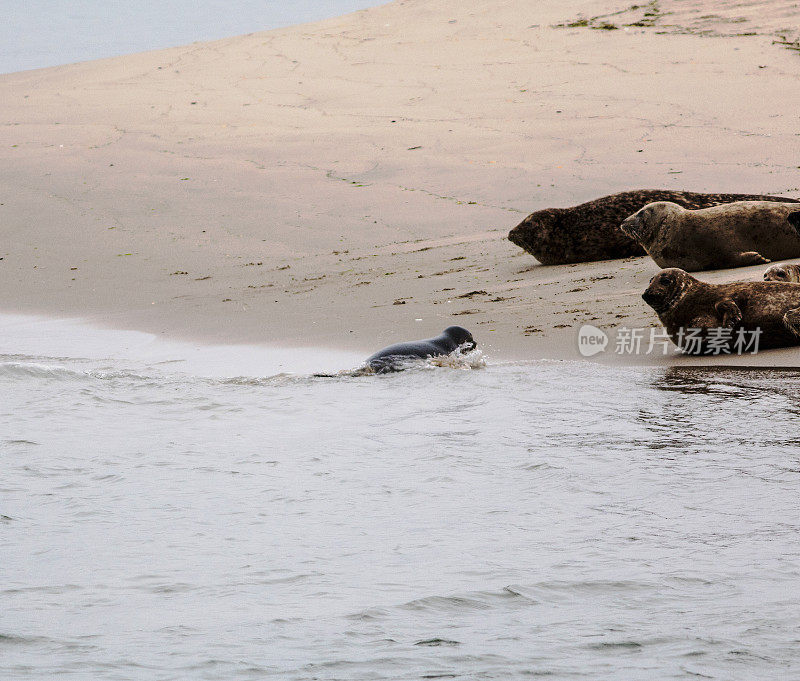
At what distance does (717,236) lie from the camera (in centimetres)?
751

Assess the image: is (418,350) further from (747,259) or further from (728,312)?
(747,259)

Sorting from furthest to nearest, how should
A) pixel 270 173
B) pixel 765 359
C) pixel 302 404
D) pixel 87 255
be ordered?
pixel 270 173 < pixel 87 255 < pixel 765 359 < pixel 302 404

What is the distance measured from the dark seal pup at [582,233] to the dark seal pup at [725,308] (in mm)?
2797

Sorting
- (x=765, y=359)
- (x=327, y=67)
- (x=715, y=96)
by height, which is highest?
(x=327, y=67)

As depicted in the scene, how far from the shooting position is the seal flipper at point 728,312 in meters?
5.54

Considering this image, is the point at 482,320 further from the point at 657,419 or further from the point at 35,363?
the point at 35,363

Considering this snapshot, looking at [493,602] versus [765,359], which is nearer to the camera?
[493,602]

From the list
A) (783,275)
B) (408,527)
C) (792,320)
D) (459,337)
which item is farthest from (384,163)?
(408,527)

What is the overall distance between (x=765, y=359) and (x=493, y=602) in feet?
11.1

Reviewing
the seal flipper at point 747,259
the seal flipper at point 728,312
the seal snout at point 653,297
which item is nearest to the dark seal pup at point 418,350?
the seal snout at point 653,297

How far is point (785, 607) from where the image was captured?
245 cm

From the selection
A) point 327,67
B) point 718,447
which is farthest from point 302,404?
point 327,67

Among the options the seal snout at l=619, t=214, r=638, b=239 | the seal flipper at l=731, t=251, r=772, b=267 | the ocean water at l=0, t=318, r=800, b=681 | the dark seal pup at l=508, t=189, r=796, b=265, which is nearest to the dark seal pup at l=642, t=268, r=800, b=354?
the ocean water at l=0, t=318, r=800, b=681

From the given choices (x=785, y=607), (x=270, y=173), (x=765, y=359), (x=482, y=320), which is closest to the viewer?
(x=785, y=607)
